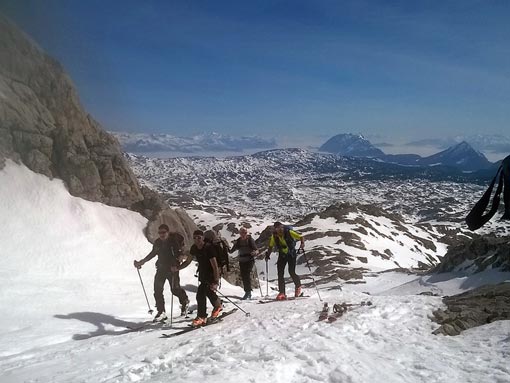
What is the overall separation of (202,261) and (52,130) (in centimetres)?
1947

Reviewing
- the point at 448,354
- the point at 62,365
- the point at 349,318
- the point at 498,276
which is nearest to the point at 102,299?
the point at 62,365

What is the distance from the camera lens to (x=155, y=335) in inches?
484

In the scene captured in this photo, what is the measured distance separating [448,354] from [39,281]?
56.5 feet

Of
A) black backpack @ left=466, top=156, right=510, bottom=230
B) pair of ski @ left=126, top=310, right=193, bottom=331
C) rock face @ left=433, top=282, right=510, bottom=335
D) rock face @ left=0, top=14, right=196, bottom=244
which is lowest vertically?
pair of ski @ left=126, top=310, right=193, bottom=331

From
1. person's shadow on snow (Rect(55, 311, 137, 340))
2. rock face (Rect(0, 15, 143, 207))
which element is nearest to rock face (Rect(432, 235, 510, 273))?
person's shadow on snow (Rect(55, 311, 137, 340))

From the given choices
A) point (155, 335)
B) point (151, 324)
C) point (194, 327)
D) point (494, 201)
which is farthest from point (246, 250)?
point (494, 201)

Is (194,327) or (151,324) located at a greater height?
(194,327)

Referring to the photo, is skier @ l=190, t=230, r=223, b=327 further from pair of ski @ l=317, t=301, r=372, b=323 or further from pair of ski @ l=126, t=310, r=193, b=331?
pair of ski @ l=317, t=301, r=372, b=323

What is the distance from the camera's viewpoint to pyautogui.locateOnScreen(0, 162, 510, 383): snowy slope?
782 centimetres

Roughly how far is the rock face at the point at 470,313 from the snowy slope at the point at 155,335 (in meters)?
0.42

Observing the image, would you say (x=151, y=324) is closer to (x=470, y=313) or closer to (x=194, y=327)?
(x=194, y=327)

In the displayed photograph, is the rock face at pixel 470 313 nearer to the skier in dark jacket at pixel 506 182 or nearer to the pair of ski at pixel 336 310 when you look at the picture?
the pair of ski at pixel 336 310

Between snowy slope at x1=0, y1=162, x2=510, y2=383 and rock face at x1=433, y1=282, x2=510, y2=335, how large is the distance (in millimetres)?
416

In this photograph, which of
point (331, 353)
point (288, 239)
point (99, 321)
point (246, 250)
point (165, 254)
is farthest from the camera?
point (246, 250)
